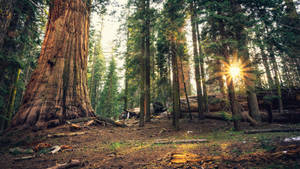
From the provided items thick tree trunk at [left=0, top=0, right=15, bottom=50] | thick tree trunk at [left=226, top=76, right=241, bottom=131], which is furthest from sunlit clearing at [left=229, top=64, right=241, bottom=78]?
thick tree trunk at [left=0, top=0, right=15, bottom=50]

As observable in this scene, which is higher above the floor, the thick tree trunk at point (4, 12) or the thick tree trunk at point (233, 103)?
the thick tree trunk at point (4, 12)

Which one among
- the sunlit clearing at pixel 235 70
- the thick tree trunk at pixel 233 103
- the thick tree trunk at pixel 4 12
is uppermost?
the thick tree trunk at pixel 4 12

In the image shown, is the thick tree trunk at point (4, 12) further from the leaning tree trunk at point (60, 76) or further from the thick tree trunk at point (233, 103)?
the thick tree trunk at point (233, 103)

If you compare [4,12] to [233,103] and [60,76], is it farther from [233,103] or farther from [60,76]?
[233,103]

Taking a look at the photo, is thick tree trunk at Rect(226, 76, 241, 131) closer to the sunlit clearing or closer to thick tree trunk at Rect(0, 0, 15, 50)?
the sunlit clearing

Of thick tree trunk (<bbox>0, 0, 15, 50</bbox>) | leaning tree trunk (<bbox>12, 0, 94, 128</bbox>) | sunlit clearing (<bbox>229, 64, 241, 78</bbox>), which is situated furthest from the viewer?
sunlit clearing (<bbox>229, 64, 241, 78</bbox>)

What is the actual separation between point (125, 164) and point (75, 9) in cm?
1053

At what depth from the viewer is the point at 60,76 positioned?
26.9 feet

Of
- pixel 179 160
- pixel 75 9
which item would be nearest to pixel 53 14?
pixel 75 9

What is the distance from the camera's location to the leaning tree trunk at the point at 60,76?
7082 mm

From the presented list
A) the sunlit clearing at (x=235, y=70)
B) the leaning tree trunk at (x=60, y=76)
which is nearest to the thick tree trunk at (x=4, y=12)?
the leaning tree trunk at (x=60, y=76)

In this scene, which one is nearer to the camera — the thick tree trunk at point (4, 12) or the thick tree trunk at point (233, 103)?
the thick tree trunk at point (4, 12)

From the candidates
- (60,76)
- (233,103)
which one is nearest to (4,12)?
(60,76)

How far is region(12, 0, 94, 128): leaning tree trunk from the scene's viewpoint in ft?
23.2
